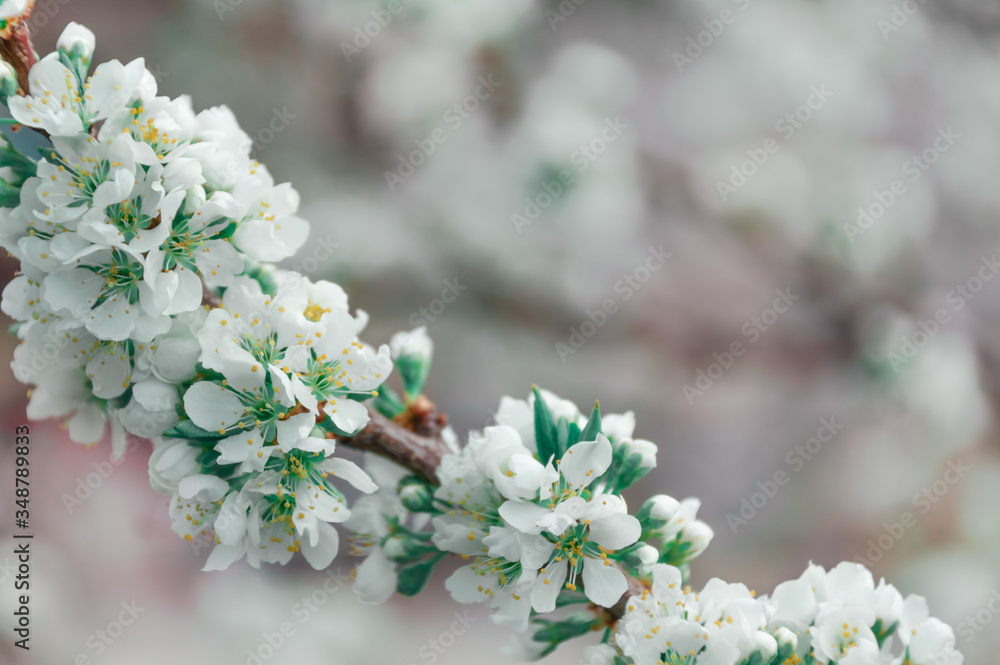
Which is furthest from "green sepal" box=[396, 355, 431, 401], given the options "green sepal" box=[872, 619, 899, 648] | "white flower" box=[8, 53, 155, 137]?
"green sepal" box=[872, 619, 899, 648]

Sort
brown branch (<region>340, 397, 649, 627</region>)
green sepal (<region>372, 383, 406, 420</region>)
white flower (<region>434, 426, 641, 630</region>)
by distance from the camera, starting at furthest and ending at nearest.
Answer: green sepal (<region>372, 383, 406, 420</region>) → brown branch (<region>340, 397, 649, 627</region>) → white flower (<region>434, 426, 641, 630</region>)

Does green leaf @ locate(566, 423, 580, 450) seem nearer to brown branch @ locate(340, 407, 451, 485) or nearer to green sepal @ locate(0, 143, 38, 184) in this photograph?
brown branch @ locate(340, 407, 451, 485)

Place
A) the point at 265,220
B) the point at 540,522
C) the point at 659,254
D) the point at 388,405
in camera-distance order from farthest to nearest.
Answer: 1. the point at 659,254
2. the point at 388,405
3. the point at 265,220
4. the point at 540,522

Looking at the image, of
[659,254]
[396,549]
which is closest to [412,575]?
[396,549]

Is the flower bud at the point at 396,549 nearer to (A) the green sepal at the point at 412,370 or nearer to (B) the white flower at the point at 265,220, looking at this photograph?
(A) the green sepal at the point at 412,370

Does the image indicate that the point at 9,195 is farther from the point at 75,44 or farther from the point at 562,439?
the point at 562,439
